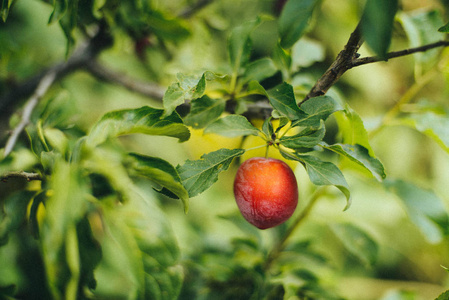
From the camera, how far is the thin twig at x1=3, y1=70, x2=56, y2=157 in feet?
1.81

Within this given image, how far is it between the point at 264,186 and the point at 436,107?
48 cm

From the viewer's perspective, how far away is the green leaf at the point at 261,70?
0.56m

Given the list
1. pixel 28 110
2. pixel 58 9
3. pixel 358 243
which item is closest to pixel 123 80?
pixel 28 110

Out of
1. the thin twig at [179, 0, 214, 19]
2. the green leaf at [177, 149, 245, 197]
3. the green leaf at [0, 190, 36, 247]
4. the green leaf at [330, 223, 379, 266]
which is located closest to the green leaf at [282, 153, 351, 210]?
the green leaf at [177, 149, 245, 197]

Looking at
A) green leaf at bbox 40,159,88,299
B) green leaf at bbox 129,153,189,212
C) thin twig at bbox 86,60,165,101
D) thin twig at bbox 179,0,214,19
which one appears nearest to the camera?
green leaf at bbox 40,159,88,299

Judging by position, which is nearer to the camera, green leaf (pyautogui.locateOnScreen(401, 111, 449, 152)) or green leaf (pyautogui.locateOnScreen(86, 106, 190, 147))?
green leaf (pyautogui.locateOnScreen(86, 106, 190, 147))

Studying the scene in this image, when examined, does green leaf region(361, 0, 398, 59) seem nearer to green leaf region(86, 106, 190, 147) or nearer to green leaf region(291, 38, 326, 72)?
green leaf region(86, 106, 190, 147)

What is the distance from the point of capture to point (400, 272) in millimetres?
1654

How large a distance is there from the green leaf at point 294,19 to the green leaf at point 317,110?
0.09 meters

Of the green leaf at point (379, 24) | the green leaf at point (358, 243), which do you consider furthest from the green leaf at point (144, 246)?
the green leaf at point (358, 243)

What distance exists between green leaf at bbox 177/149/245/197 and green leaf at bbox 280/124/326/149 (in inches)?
3.1

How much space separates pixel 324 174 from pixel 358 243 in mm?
393

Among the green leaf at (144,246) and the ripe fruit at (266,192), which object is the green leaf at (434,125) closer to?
the ripe fruit at (266,192)

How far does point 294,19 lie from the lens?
42cm
